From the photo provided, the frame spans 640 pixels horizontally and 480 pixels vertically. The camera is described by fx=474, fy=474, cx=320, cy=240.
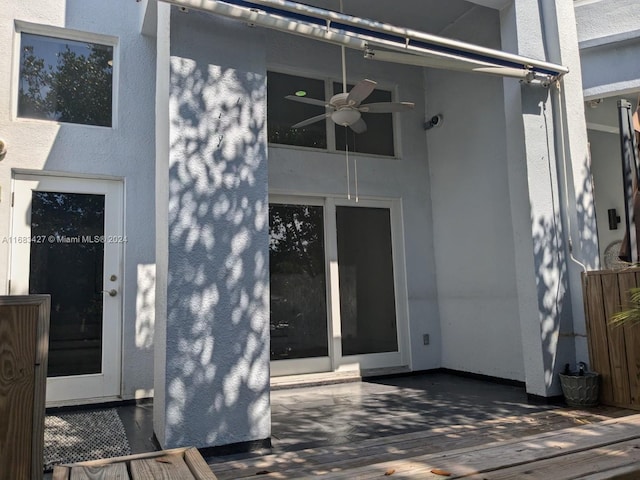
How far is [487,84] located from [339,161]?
179 centimetres

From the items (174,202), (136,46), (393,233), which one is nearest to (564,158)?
(393,233)

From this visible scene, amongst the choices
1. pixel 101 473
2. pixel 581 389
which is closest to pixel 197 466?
pixel 101 473

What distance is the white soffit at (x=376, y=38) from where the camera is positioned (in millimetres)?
3004

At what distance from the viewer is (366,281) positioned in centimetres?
554

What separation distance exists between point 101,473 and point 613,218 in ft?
21.8

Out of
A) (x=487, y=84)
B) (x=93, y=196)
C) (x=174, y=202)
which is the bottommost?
(x=174, y=202)

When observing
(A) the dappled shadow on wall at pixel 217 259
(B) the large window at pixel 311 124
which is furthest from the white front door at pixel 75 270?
(B) the large window at pixel 311 124

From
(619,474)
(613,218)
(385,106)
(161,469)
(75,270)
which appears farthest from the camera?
(613,218)

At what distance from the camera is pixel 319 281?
17.5 feet

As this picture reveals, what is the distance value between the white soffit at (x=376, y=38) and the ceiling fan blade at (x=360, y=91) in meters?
0.20

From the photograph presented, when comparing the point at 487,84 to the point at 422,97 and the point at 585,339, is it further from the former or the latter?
the point at 585,339

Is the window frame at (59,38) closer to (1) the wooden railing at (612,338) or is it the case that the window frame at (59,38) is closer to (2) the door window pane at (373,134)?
(2) the door window pane at (373,134)

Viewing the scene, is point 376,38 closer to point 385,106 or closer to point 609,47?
point 385,106

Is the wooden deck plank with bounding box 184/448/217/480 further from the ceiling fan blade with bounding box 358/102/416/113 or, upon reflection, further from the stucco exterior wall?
the ceiling fan blade with bounding box 358/102/416/113
